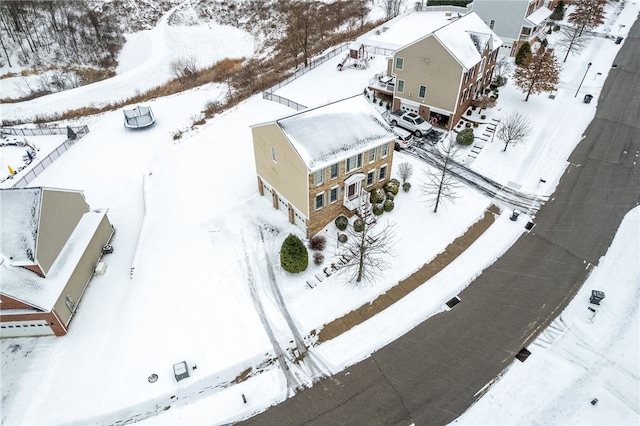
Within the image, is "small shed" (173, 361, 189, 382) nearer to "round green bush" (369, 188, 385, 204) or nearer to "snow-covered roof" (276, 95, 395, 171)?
"snow-covered roof" (276, 95, 395, 171)

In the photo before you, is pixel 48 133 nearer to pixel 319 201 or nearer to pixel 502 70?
pixel 319 201

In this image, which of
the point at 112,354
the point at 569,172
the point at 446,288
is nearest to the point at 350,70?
the point at 569,172

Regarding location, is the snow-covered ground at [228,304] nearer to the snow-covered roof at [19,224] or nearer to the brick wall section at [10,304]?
the brick wall section at [10,304]

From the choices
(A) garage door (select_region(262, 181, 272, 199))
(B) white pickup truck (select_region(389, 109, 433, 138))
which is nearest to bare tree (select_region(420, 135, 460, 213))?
(B) white pickup truck (select_region(389, 109, 433, 138))

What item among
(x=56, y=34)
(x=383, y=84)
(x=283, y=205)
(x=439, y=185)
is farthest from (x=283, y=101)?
(x=56, y=34)

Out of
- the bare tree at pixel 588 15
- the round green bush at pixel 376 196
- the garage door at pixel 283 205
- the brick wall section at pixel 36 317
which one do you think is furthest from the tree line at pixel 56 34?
the bare tree at pixel 588 15

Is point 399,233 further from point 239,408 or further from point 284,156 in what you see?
point 239,408
